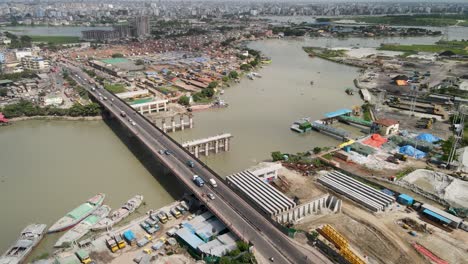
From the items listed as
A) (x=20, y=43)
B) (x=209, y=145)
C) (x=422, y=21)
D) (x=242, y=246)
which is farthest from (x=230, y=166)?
(x=422, y=21)

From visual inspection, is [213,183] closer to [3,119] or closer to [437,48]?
[3,119]

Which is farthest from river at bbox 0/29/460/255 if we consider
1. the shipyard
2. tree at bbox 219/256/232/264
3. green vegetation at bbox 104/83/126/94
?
green vegetation at bbox 104/83/126/94

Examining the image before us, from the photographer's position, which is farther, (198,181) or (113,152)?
(113,152)

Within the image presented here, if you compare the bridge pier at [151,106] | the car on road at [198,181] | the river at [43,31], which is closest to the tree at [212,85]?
the bridge pier at [151,106]

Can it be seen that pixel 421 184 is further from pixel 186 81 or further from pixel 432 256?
pixel 186 81

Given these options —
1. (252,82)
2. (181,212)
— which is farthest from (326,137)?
(252,82)
